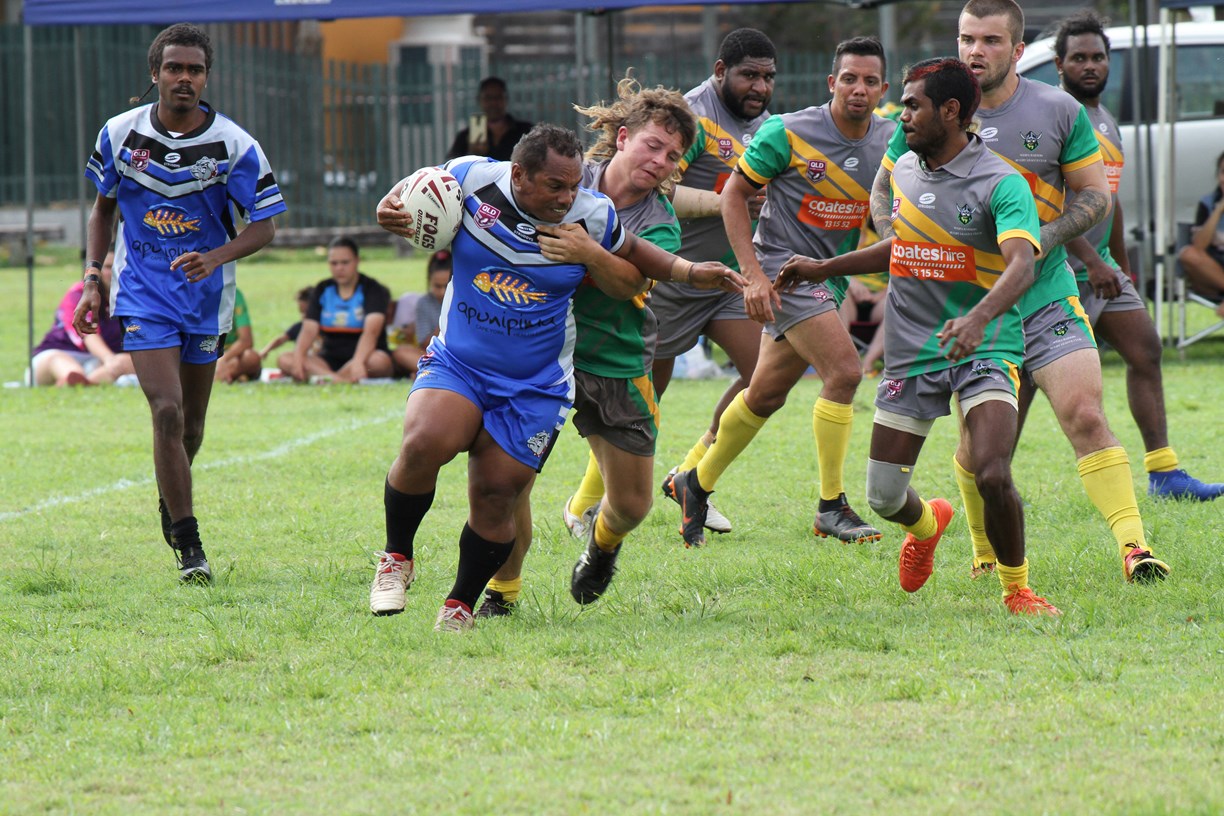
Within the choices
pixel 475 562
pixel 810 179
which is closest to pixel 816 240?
pixel 810 179

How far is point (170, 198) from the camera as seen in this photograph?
6750 mm

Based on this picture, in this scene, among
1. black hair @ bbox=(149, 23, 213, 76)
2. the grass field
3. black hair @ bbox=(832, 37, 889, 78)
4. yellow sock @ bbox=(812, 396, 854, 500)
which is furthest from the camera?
yellow sock @ bbox=(812, 396, 854, 500)

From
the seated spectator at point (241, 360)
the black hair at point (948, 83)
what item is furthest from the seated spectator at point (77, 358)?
the black hair at point (948, 83)

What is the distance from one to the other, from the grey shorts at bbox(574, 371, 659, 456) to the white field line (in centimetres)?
378

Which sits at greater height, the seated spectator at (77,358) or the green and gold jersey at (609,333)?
the green and gold jersey at (609,333)

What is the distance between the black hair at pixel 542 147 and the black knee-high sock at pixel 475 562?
119cm

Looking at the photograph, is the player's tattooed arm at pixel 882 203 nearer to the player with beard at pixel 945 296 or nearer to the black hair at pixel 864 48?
the player with beard at pixel 945 296

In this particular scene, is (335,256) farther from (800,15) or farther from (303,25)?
(800,15)

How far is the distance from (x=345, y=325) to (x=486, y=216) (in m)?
9.23

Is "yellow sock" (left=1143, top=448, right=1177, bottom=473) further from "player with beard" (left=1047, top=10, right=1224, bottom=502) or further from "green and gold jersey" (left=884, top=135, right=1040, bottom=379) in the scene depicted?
"green and gold jersey" (left=884, top=135, right=1040, bottom=379)

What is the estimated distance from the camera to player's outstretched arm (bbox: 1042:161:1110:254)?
5926 millimetres

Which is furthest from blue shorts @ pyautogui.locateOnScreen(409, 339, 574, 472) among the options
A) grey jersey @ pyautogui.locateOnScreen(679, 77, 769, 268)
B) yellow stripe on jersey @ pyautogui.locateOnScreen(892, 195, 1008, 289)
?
grey jersey @ pyautogui.locateOnScreen(679, 77, 769, 268)

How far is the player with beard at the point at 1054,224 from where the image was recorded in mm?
6004

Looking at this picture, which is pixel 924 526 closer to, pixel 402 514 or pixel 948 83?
pixel 948 83
